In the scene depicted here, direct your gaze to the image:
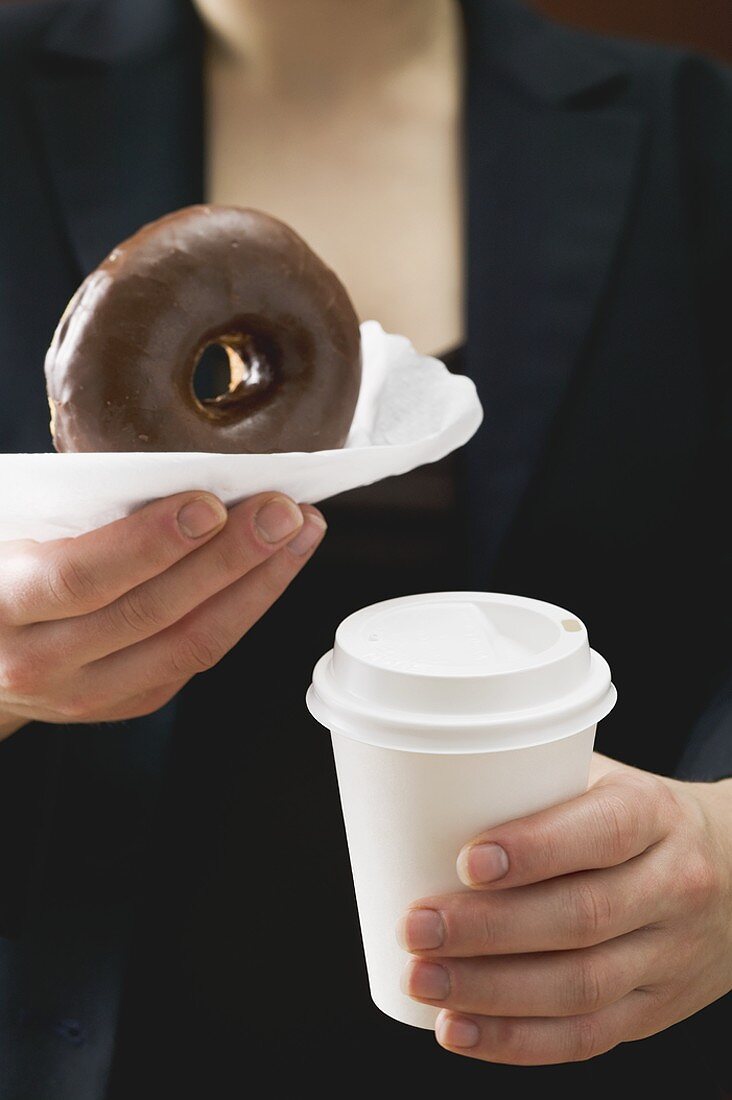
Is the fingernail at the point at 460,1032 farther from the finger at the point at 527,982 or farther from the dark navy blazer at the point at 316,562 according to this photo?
the dark navy blazer at the point at 316,562

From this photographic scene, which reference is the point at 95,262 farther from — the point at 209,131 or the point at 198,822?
the point at 198,822

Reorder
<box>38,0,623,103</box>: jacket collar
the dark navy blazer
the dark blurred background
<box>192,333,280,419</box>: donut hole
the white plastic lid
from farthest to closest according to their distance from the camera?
the dark blurred background, <box>38,0,623,103</box>: jacket collar, the dark navy blazer, <box>192,333,280,419</box>: donut hole, the white plastic lid

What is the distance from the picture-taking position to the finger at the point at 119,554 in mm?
595

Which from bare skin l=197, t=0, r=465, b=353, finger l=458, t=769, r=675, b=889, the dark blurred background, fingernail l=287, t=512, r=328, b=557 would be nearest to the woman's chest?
bare skin l=197, t=0, r=465, b=353

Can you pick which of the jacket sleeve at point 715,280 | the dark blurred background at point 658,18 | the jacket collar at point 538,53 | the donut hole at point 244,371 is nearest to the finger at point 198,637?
the donut hole at point 244,371

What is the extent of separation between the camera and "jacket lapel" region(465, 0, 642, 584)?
972mm

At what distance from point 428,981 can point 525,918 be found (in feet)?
0.22

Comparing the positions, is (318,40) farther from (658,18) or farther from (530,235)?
(658,18)

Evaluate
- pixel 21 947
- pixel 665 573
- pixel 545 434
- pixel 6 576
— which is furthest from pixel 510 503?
pixel 21 947

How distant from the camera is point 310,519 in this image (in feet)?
2.17

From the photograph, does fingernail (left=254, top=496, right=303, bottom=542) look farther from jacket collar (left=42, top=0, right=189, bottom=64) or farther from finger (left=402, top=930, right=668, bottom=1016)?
jacket collar (left=42, top=0, right=189, bottom=64)

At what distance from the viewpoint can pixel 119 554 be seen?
594 millimetres

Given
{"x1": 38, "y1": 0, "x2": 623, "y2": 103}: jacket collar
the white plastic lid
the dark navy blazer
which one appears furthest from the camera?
{"x1": 38, "y1": 0, "x2": 623, "y2": 103}: jacket collar

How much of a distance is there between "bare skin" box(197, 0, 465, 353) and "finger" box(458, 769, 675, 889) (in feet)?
1.78
